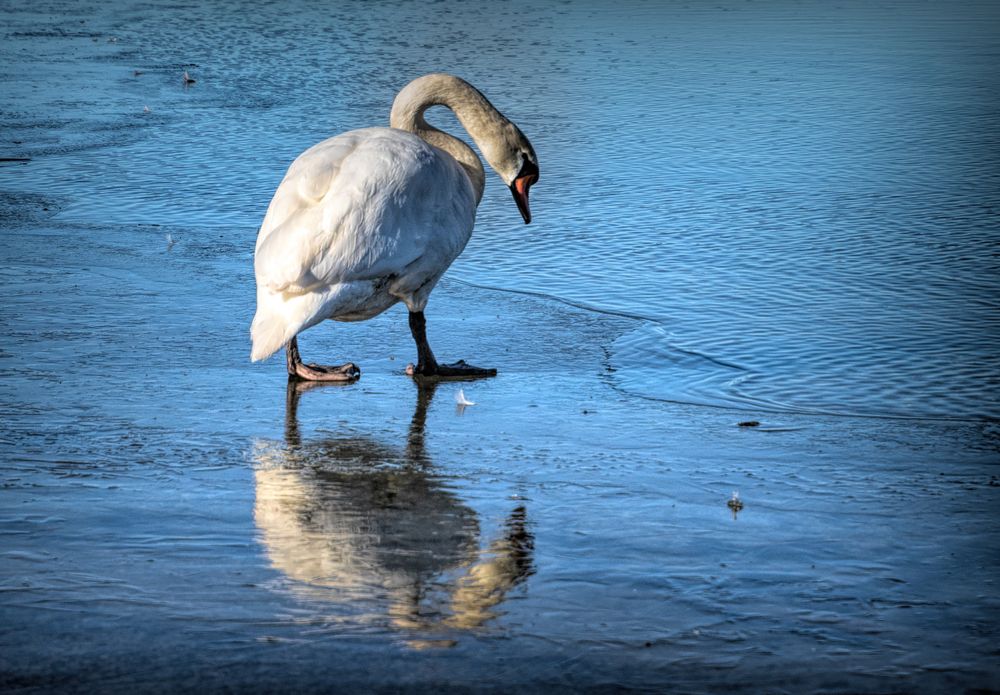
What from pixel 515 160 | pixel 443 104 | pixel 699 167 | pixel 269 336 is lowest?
pixel 699 167

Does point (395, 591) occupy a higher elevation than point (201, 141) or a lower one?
higher

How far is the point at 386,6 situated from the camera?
2269cm

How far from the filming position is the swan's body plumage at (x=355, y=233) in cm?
610

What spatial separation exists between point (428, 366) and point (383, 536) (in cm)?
233

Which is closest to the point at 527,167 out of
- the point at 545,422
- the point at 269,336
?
the point at 269,336

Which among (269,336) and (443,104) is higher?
(443,104)

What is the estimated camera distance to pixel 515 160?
25.7 ft

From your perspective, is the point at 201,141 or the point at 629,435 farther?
the point at 201,141

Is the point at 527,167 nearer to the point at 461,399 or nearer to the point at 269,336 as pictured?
the point at 461,399

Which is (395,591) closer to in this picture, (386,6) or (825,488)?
(825,488)

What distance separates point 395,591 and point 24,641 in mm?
953

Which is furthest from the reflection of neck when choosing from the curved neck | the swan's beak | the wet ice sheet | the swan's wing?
the curved neck

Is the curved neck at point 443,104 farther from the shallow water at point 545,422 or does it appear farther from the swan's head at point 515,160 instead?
the shallow water at point 545,422

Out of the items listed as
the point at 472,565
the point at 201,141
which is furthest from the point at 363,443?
the point at 201,141
